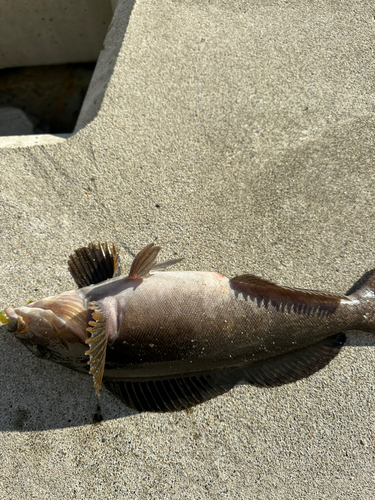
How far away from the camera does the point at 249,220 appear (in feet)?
9.88

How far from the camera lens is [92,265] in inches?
102

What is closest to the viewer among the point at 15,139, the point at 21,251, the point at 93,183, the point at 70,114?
the point at 21,251

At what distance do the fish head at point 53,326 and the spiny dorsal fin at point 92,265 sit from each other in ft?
1.03

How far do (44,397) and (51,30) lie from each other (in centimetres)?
518

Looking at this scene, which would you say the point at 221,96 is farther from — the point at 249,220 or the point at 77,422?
the point at 77,422

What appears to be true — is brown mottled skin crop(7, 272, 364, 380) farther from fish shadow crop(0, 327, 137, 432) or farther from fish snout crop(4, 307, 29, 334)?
fish shadow crop(0, 327, 137, 432)

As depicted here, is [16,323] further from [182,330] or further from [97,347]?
[182,330]

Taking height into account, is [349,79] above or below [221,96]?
above

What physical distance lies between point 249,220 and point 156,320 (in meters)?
1.29

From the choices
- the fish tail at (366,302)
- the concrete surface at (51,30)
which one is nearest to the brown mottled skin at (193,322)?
the fish tail at (366,302)

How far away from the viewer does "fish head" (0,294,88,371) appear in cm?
217

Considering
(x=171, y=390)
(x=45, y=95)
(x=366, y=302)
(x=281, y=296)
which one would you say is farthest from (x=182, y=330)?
(x=45, y=95)

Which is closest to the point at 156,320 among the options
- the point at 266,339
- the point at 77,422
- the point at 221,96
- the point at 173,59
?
the point at 266,339

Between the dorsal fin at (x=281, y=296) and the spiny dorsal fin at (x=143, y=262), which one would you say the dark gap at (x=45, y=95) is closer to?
the spiny dorsal fin at (x=143, y=262)
